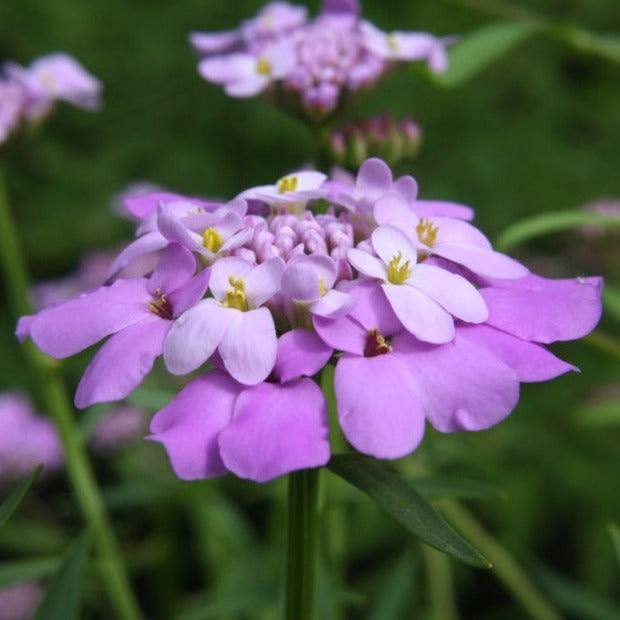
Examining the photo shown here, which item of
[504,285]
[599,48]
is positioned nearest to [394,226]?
[504,285]

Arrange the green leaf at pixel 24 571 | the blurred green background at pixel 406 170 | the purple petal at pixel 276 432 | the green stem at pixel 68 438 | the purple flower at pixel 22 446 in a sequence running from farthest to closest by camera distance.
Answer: the purple flower at pixel 22 446 < the blurred green background at pixel 406 170 < the green stem at pixel 68 438 < the green leaf at pixel 24 571 < the purple petal at pixel 276 432

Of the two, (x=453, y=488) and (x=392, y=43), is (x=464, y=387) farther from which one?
(x=392, y=43)

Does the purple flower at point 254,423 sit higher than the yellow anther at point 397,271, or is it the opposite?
the yellow anther at point 397,271

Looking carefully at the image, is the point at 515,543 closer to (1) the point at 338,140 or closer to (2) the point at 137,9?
(1) the point at 338,140

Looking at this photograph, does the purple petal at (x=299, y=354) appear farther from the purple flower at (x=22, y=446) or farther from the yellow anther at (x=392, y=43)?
the purple flower at (x=22, y=446)

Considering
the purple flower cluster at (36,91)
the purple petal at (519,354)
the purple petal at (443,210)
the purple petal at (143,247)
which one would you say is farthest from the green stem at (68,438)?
the purple petal at (519,354)
